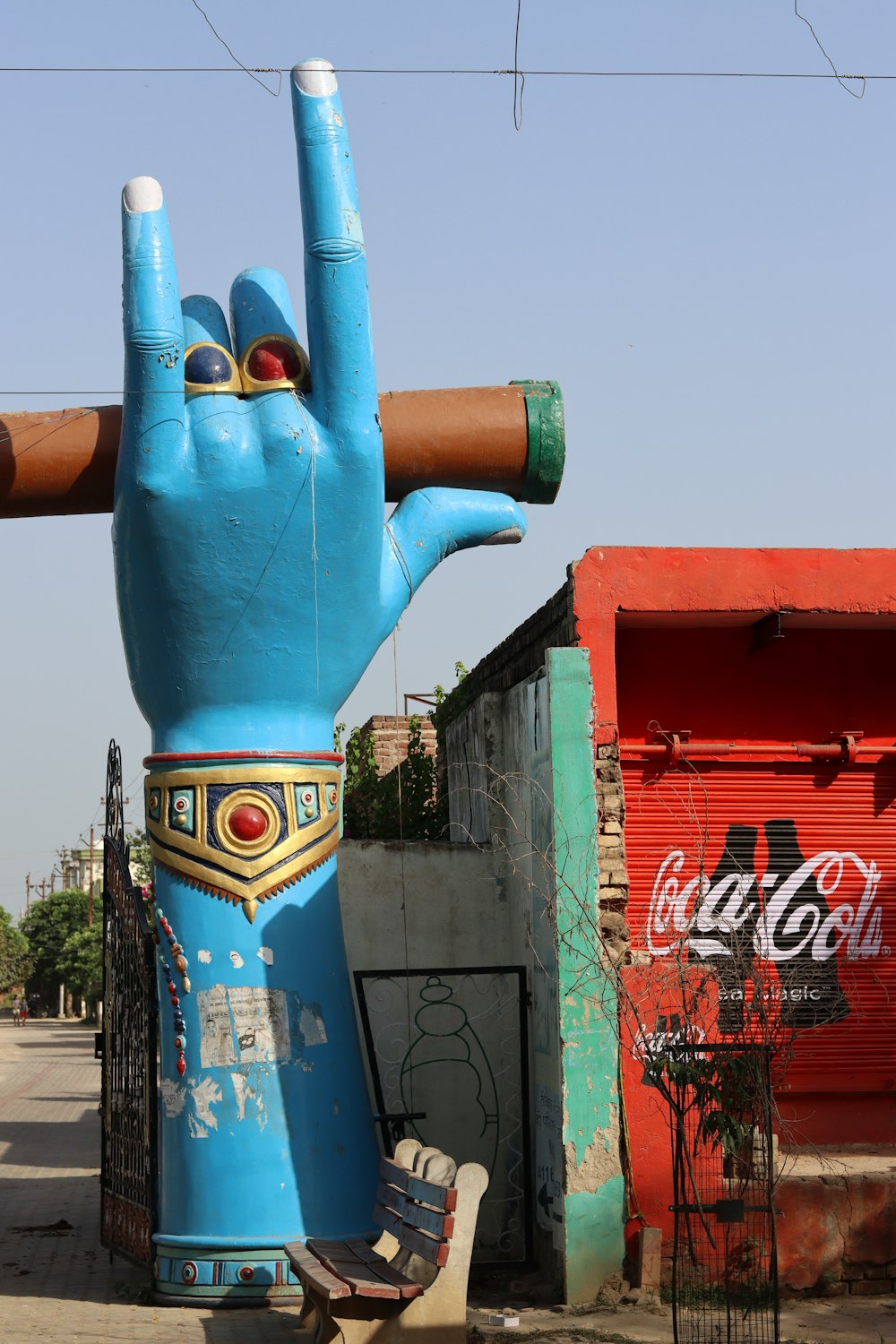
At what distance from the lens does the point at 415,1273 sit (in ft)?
24.0

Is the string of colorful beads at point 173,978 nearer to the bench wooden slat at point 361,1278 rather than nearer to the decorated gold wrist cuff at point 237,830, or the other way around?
the decorated gold wrist cuff at point 237,830

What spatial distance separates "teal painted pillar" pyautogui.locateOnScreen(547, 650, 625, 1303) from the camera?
8.14 meters

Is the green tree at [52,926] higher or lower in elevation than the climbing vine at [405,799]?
lower

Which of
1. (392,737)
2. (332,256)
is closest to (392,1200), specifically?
(332,256)

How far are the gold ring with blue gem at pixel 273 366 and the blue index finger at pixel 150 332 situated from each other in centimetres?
47

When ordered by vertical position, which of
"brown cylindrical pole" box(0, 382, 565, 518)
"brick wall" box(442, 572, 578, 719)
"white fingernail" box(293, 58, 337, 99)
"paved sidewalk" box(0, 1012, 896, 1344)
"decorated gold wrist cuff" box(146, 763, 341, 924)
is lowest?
"paved sidewalk" box(0, 1012, 896, 1344)

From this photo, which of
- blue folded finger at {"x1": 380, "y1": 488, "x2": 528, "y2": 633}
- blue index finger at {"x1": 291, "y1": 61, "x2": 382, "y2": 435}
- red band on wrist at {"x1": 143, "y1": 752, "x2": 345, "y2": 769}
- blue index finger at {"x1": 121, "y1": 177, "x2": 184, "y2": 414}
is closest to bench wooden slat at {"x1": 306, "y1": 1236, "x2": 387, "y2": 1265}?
red band on wrist at {"x1": 143, "y1": 752, "x2": 345, "y2": 769}

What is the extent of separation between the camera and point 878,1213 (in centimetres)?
837

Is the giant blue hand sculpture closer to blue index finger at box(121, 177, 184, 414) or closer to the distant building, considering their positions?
blue index finger at box(121, 177, 184, 414)

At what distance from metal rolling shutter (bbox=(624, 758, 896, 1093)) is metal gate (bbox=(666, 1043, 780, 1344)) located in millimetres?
1523

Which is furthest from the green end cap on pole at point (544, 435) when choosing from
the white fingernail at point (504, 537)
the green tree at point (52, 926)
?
the green tree at point (52, 926)

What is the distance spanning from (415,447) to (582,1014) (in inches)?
141

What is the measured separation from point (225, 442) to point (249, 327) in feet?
3.18

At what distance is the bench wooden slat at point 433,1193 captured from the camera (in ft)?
22.6
